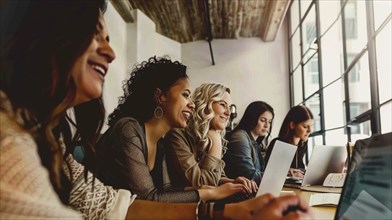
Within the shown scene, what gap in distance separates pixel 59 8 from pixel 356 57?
3.73m

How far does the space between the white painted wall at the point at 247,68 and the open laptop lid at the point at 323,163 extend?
525cm

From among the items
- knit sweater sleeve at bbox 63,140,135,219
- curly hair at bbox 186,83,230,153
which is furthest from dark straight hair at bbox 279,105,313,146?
knit sweater sleeve at bbox 63,140,135,219

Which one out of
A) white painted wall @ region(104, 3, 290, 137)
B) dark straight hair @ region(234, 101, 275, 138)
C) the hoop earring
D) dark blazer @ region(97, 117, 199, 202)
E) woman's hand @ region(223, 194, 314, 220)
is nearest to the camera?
woman's hand @ region(223, 194, 314, 220)

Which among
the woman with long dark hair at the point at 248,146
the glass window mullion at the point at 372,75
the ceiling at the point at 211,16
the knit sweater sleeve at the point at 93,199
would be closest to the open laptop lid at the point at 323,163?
the woman with long dark hair at the point at 248,146

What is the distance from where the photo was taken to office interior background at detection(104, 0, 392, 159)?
11.0ft

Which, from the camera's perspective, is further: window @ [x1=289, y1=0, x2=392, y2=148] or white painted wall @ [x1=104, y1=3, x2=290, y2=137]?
white painted wall @ [x1=104, y1=3, x2=290, y2=137]

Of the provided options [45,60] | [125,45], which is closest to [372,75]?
[45,60]

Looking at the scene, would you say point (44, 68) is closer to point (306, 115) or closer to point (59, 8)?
point (59, 8)

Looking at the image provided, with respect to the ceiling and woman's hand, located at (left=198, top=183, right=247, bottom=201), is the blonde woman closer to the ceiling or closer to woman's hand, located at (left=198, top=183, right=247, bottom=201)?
woman's hand, located at (left=198, top=183, right=247, bottom=201)

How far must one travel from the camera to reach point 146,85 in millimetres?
1916

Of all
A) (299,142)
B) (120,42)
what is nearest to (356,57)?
(299,142)

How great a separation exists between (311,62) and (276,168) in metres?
5.17

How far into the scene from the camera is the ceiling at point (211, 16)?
234 inches

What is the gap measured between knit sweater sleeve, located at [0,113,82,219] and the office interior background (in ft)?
7.03
